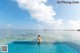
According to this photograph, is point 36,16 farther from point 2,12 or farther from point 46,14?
point 2,12

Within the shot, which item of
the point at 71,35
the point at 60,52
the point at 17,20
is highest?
the point at 17,20

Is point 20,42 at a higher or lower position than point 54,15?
lower

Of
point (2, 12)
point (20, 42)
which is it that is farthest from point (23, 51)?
point (2, 12)

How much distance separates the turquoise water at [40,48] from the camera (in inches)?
71.0

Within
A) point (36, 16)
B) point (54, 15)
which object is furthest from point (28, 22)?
point (54, 15)

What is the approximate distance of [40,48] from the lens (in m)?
1.81

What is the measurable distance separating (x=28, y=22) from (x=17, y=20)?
0.09 meters

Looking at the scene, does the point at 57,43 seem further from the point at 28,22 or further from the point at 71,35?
the point at 28,22

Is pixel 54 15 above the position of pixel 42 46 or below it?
above

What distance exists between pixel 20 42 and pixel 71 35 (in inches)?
15.2

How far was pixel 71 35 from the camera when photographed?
179cm

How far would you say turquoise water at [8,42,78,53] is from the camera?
1803 millimetres

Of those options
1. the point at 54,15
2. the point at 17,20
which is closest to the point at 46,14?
the point at 54,15

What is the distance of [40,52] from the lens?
181 cm
